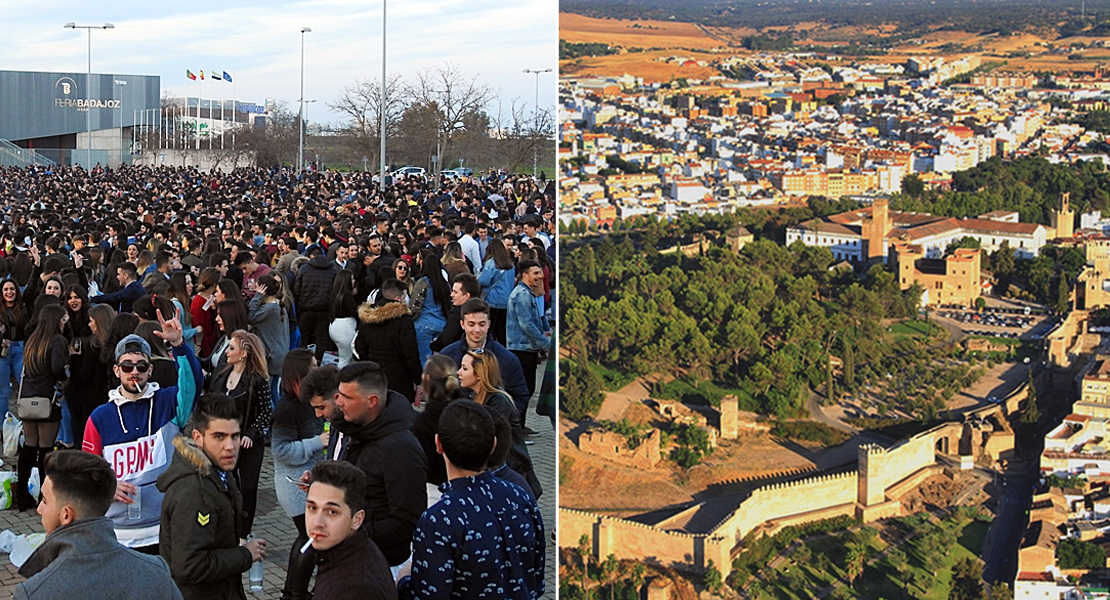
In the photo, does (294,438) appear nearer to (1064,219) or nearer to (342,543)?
(342,543)

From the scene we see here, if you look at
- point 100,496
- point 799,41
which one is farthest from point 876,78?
point 100,496

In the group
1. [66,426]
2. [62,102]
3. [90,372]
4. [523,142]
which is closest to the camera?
[90,372]

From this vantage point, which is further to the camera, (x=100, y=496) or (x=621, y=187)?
(x=621, y=187)

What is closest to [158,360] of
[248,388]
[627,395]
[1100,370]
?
[248,388]

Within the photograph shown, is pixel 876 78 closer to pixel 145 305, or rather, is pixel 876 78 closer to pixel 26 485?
pixel 145 305

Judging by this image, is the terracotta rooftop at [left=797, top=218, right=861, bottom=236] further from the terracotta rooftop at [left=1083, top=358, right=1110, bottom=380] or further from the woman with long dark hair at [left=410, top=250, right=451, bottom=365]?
the woman with long dark hair at [left=410, top=250, right=451, bottom=365]

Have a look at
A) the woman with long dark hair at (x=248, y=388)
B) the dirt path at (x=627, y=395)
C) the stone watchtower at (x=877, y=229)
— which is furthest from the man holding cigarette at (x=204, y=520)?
the stone watchtower at (x=877, y=229)

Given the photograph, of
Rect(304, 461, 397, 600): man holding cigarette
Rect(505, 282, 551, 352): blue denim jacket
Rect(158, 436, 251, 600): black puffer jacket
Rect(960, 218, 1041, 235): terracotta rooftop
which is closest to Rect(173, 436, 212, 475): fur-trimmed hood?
Rect(158, 436, 251, 600): black puffer jacket
